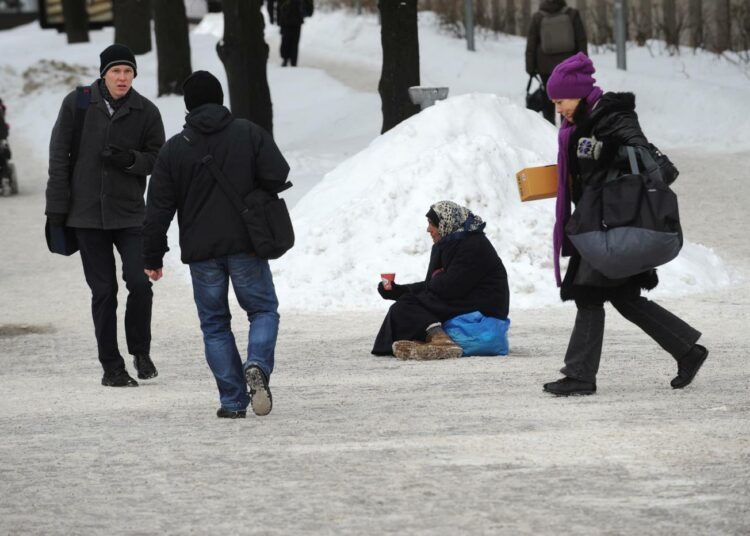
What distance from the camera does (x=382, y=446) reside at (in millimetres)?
6484

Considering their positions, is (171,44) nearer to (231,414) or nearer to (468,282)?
(468,282)

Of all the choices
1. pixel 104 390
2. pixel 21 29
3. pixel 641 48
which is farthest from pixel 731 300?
pixel 21 29

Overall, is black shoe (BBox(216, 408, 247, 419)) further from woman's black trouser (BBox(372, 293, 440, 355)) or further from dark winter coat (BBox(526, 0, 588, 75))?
dark winter coat (BBox(526, 0, 588, 75))

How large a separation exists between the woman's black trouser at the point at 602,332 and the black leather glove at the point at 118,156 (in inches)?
101

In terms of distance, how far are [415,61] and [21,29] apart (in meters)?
29.6

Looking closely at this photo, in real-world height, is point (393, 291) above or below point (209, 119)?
below

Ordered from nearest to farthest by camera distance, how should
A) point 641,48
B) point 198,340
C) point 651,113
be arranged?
point 198,340, point 651,113, point 641,48

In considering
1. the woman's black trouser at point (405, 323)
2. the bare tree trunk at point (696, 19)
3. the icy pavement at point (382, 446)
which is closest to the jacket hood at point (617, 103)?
the icy pavement at point (382, 446)

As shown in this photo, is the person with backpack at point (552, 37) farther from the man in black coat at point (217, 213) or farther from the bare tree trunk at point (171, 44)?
the man in black coat at point (217, 213)

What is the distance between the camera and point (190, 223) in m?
7.10

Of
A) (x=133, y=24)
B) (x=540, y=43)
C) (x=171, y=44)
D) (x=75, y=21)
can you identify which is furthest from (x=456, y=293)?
(x=75, y=21)

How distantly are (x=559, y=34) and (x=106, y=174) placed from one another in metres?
10.6

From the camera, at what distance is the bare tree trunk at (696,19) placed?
25312mm

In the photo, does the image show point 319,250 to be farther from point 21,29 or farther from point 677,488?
point 21,29
